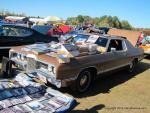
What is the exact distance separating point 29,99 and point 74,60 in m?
1.33

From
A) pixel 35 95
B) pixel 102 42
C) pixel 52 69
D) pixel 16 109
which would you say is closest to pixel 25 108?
pixel 16 109

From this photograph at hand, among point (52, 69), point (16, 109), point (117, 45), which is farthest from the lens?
point (117, 45)

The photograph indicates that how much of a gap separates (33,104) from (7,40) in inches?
160

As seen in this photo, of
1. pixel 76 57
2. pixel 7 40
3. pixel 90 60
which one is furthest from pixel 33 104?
pixel 7 40

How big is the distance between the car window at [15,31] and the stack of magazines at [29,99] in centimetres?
290

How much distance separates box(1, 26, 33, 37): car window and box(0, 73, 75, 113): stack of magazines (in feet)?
9.50

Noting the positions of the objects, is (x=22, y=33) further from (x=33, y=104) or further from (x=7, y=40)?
(x=33, y=104)

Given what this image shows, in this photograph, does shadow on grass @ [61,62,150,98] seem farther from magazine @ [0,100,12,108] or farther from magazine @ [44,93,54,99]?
magazine @ [0,100,12,108]

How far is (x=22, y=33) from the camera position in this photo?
8.31 metres

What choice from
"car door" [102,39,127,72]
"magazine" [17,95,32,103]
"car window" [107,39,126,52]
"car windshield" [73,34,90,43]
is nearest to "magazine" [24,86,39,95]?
"magazine" [17,95,32,103]

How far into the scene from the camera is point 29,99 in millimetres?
4621

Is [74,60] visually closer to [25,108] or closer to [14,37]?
[25,108]

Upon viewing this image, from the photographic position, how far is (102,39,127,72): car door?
6.39m

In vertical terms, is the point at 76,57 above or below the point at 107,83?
above
